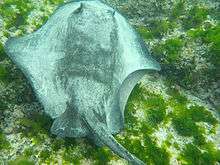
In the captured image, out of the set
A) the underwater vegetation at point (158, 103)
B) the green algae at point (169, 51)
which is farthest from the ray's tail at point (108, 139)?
the green algae at point (169, 51)

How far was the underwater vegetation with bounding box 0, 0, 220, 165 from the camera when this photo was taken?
22.2ft

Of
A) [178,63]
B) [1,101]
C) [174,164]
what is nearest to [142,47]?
[178,63]

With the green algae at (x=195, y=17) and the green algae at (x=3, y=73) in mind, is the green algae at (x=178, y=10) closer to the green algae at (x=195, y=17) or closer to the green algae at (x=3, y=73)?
the green algae at (x=195, y=17)

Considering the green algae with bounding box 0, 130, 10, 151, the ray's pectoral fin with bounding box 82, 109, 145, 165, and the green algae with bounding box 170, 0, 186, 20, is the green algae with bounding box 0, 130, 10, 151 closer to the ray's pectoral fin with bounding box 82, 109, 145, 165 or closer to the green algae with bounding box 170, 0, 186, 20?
the ray's pectoral fin with bounding box 82, 109, 145, 165

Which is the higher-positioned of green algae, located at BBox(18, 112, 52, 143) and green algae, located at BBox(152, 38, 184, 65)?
green algae, located at BBox(152, 38, 184, 65)

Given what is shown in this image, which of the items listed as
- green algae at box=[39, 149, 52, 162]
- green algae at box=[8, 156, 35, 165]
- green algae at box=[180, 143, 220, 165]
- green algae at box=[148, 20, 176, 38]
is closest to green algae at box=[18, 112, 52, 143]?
green algae at box=[39, 149, 52, 162]

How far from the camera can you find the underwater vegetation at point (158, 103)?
6766 millimetres

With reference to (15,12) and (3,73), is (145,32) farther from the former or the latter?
(3,73)

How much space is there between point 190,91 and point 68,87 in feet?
11.7

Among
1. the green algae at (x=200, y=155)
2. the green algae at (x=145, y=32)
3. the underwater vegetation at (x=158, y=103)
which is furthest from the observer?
the green algae at (x=145, y=32)

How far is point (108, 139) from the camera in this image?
581 centimetres

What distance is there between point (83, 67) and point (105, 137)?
146 cm

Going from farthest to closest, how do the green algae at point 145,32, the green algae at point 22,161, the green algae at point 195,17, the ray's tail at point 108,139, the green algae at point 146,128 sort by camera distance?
1. the green algae at point 195,17
2. the green algae at point 145,32
3. the green algae at point 146,128
4. the green algae at point 22,161
5. the ray's tail at point 108,139

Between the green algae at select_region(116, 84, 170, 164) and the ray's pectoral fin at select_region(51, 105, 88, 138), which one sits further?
the green algae at select_region(116, 84, 170, 164)
